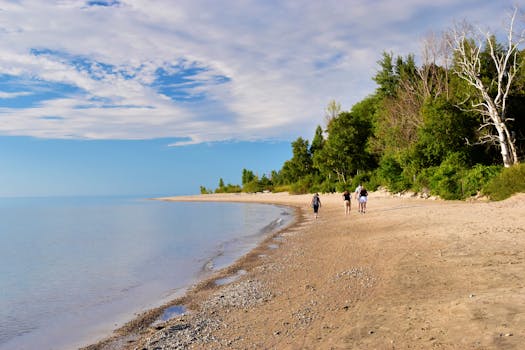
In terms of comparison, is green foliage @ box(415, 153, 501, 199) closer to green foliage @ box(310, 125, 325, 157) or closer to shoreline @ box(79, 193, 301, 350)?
shoreline @ box(79, 193, 301, 350)

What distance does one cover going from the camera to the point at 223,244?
829 inches

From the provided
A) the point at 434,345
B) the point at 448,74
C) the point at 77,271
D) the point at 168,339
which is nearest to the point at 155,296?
the point at 168,339

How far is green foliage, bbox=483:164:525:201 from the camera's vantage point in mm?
21859

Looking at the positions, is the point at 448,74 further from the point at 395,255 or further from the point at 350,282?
the point at 350,282

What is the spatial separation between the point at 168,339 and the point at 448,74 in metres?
42.0

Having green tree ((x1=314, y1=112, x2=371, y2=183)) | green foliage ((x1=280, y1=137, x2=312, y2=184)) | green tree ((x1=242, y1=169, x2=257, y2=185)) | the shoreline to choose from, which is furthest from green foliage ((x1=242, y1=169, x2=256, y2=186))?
the shoreline

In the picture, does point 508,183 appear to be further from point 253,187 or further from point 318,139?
point 253,187

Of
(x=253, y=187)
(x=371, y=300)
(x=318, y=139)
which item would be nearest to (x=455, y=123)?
(x=371, y=300)

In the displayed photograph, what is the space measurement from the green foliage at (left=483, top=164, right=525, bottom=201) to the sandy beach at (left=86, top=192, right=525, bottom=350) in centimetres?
961

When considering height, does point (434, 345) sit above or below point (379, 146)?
below

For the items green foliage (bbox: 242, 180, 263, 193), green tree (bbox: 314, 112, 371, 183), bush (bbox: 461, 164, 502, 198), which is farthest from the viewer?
green foliage (bbox: 242, 180, 263, 193)

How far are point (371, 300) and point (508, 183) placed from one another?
65.1ft

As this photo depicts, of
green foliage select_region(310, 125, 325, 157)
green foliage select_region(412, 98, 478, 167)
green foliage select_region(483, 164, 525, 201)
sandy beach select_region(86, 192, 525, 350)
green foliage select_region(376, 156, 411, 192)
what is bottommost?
sandy beach select_region(86, 192, 525, 350)

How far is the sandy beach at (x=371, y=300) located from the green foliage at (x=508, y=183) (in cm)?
961
